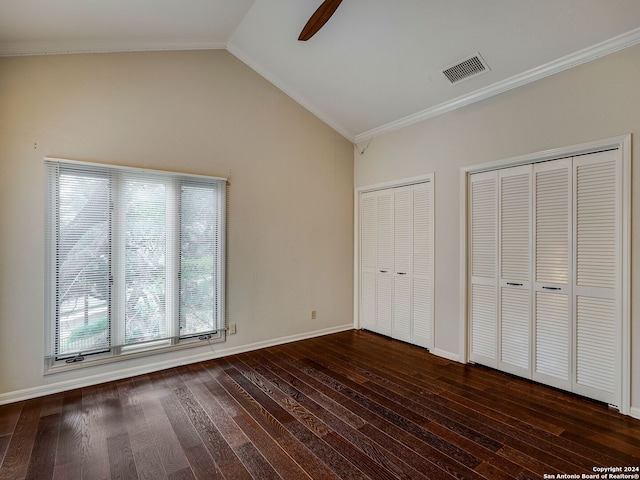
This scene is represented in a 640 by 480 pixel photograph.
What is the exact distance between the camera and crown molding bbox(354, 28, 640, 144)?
2594 millimetres

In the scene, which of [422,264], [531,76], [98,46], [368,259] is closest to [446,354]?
[422,264]

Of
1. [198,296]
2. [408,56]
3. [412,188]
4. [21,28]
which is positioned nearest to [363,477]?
[198,296]

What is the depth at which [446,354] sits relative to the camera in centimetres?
385

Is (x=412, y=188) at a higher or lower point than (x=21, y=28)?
lower

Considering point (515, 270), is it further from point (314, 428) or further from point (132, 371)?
point (132, 371)

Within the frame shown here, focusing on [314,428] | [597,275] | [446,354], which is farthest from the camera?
[446,354]

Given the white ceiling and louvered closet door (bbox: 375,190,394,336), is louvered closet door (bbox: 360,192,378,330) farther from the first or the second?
the white ceiling

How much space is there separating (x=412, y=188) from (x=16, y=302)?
4304 mm

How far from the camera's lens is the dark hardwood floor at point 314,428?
1.99 metres

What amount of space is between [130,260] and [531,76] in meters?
4.30

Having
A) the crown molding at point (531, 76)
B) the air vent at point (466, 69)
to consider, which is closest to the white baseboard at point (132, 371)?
the crown molding at point (531, 76)

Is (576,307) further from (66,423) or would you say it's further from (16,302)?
(16,302)

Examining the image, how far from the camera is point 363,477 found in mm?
1899

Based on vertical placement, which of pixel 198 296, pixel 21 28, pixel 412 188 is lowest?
pixel 198 296
